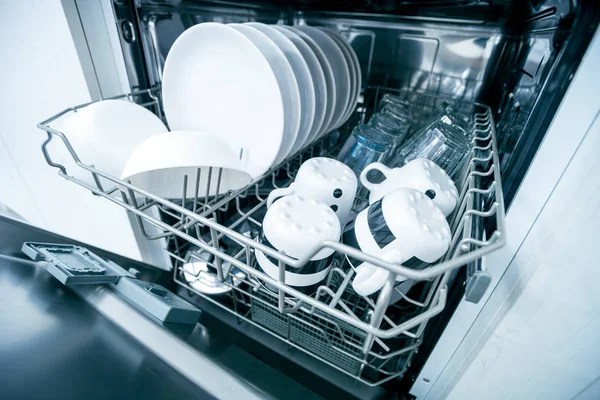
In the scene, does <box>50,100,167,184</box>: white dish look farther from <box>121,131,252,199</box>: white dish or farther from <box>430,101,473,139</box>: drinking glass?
<box>430,101,473,139</box>: drinking glass

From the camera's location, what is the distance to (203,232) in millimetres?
703

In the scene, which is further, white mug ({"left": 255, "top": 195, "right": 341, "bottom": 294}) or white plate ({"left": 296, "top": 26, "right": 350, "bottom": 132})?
white plate ({"left": 296, "top": 26, "right": 350, "bottom": 132})

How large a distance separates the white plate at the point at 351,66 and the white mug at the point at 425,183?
0.42m

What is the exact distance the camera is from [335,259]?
442 millimetres

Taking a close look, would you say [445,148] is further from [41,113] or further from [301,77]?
[41,113]

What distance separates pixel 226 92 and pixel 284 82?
12 cm

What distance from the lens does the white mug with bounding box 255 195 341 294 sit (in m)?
0.34

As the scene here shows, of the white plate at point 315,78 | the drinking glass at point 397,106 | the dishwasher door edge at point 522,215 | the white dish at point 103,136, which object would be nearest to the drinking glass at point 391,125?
the drinking glass at point 397,106

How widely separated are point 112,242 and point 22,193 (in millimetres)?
404

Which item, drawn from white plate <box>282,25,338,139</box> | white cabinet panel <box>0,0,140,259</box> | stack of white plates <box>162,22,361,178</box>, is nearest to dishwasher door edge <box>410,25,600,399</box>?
stack of white plates <box>162,22,361,178</box>

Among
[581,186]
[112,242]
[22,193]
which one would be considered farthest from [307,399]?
[22,193]

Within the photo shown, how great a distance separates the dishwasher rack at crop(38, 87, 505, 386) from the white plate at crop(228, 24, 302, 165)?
0.18 feet

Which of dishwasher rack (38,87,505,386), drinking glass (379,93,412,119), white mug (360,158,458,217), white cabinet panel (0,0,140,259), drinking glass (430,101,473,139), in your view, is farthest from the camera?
drinking glass (379,93,412,119)

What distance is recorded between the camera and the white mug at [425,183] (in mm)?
433
